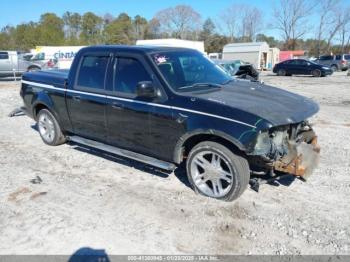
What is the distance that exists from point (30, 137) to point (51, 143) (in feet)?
3.69

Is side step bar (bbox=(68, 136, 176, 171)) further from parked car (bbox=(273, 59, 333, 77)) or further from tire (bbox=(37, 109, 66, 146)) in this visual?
parked car (bbox=(273, 59, 333, 77))

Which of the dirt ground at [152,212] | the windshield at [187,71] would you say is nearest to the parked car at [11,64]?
the dirt ground at [152,212]

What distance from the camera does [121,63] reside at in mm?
5062

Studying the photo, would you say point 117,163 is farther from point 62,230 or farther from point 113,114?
point 62,230

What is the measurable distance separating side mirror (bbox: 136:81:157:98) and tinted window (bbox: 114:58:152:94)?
0.66 ft

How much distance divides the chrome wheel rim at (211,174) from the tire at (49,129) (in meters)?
3.22

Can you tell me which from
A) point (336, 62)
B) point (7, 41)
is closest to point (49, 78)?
point (336, 62)

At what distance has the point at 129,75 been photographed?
495 centimetres

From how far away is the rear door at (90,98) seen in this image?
209 inches

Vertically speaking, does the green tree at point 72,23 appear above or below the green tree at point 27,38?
above

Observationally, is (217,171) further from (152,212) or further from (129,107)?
(129,107)

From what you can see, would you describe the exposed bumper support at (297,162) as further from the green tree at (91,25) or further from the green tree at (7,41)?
the green tree at (91,25)

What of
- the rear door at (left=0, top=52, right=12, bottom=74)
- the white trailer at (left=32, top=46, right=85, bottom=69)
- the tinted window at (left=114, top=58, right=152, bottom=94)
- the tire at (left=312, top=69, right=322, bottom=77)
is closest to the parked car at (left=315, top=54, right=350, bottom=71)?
the tire at (left=312, top=69, right=322, bottom=77)

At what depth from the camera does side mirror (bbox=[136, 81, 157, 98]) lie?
4461 millimetres
